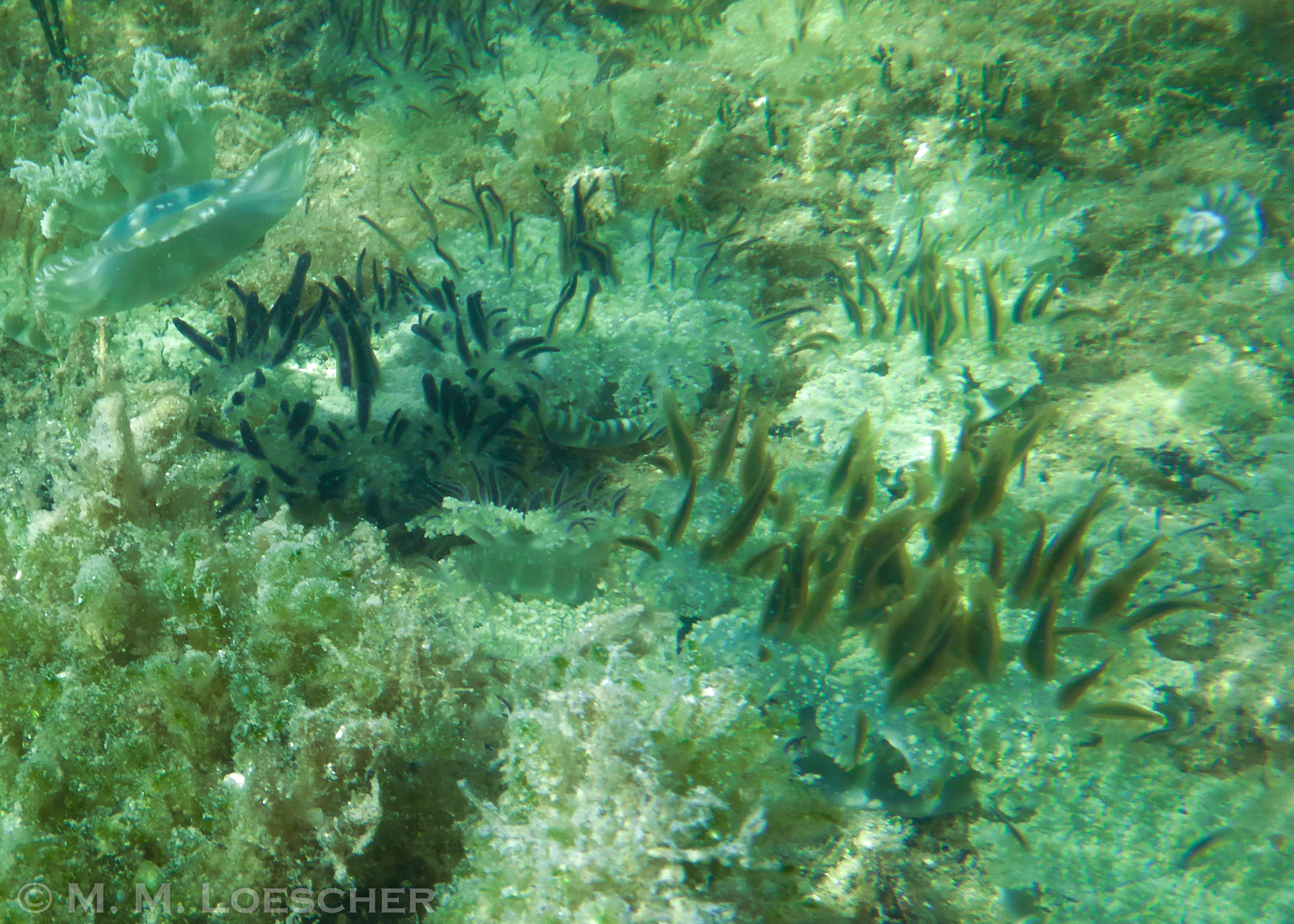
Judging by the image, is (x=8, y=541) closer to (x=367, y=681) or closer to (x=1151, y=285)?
(x=367, y=681)

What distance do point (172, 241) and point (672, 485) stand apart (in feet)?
7.07

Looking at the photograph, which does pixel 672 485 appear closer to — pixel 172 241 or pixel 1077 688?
pixel 1077 688

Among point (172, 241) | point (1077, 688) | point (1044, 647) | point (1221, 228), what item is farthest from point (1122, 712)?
point (172, 241)

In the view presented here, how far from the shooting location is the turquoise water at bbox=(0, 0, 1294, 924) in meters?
1.63

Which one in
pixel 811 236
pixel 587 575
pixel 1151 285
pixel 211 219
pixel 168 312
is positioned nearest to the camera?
pixel 587 575

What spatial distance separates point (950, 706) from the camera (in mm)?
1958

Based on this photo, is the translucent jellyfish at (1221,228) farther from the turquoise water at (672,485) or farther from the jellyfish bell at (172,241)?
the jellyfish bell at (172,241)

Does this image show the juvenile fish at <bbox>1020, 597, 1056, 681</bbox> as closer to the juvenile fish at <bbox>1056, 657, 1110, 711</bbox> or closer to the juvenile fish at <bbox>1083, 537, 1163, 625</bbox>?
the juvenile fish at <bbox>1056, 657, 1110, 711</bbox>

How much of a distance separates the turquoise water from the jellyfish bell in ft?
0.07

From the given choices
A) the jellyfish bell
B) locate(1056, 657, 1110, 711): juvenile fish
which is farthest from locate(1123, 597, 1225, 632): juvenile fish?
the jellyfish bell

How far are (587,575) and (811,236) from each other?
2412 mm

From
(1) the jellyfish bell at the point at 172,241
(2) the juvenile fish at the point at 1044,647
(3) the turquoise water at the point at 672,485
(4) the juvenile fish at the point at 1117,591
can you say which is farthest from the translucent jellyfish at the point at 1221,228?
(1) the jellyfish bell at the point at 172,241

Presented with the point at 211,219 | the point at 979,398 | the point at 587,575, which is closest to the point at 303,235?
the point at 211,219

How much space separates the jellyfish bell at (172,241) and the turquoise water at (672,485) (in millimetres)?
22
